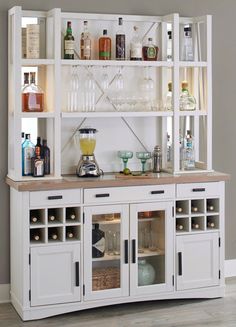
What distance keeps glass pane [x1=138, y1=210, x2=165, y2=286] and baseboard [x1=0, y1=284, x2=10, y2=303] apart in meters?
0.94

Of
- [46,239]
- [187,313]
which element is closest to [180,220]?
[187,313]

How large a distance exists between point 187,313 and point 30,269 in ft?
3.66

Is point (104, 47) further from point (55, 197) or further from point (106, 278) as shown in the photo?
point (106, 278)

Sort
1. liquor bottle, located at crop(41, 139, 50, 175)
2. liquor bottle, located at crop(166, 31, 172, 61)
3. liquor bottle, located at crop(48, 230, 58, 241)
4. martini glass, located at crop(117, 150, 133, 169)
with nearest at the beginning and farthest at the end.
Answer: liquor bottle, located at crop(48, 230, 58, 241) < liquor bottle, located at crop(41, 139, 50, 175) < martini glass, located at crop(117, 150, 133, 169) < liquor bottle, located at crop(166, 31, 172, 61)

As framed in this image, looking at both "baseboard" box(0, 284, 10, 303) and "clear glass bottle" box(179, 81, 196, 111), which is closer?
"baseboard" box(0, 284, 10, 303)

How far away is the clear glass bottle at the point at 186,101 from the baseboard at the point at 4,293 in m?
1.79

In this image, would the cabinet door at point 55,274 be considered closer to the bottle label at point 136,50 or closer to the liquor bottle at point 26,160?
the liquor bottle at point 26,160

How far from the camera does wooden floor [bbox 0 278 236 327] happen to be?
14.7 feet

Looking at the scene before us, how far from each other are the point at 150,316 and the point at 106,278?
0.39 meters

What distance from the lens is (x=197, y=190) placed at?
192 inches

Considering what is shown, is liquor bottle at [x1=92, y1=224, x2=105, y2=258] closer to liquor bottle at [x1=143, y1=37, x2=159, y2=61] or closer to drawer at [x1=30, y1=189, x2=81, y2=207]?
drawer at [x1=30, y1=189, x2=81, y2=207]

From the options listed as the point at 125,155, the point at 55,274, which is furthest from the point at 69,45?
the point at 55,274

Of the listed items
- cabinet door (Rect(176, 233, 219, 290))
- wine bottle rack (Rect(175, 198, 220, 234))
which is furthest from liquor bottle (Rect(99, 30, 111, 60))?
cabinet door (Rect(176, 233, 219, 290))

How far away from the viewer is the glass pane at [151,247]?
4781 mm
